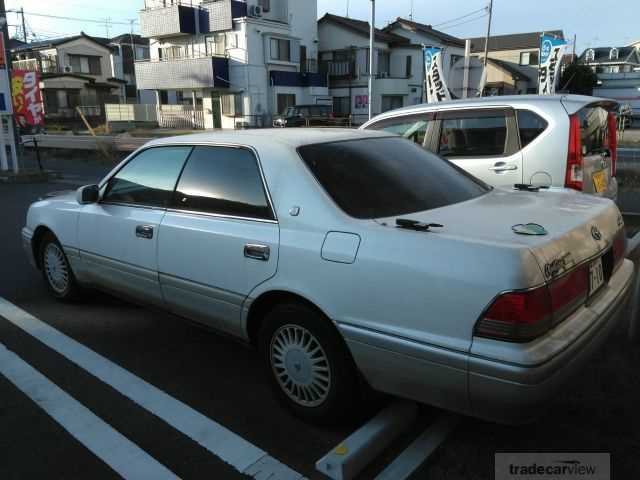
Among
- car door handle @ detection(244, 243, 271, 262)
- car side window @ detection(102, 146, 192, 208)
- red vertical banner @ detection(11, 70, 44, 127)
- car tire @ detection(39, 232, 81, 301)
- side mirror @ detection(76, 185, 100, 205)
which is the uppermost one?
red vertical banner @ detection(11, 70, 44, 127)

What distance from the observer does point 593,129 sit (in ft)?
16.1

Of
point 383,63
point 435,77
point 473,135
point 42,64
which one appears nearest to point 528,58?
point 383,63

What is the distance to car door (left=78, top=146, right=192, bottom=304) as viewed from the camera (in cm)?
340

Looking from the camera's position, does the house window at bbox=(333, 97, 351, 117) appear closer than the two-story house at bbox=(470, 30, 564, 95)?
Yes

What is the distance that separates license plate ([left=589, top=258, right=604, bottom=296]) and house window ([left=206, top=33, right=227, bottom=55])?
36.8 m

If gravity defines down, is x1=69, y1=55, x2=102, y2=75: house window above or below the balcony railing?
above

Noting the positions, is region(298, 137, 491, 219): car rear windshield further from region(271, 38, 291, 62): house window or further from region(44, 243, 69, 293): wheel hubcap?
region(271, 38, 291, 62): house window

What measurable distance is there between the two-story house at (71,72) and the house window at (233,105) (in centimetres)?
1674

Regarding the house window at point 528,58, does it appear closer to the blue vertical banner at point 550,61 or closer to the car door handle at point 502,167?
the blue vertical banner at point 550,61

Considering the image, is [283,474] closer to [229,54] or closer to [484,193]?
[484,193]

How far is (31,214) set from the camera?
4.71 m

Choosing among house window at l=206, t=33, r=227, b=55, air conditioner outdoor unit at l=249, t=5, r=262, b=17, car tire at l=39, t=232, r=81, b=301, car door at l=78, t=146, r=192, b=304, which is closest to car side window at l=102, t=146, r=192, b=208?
car door at l=78, t=146, r=192, b=304

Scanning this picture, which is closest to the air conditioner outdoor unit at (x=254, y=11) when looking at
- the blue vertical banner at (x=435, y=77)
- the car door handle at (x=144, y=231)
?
the blue vertical banner at (x=435, y=77)

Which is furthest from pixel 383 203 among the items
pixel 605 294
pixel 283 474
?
pixel 283 474
